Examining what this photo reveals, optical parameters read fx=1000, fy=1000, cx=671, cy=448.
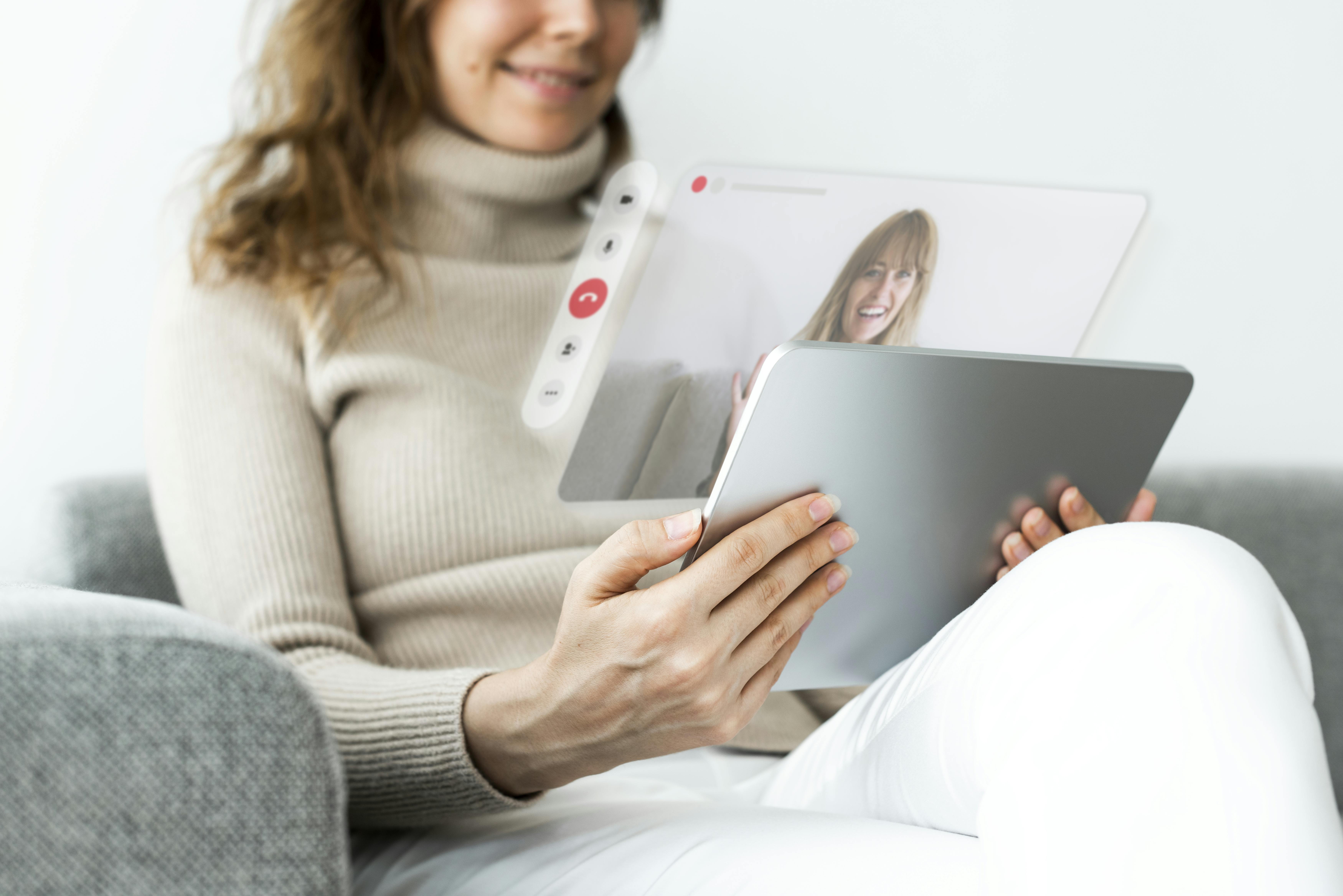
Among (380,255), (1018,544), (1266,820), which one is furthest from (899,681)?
(380,255)

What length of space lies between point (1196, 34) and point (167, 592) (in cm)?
128

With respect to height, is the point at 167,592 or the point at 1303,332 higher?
the point at 1303,332

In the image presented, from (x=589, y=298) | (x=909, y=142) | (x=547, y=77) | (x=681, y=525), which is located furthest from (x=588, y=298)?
(x=909, y=142)

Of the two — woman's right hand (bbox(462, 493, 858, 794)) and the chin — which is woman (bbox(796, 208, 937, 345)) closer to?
woman's right hand (bbox(462, 493, 858, 794))

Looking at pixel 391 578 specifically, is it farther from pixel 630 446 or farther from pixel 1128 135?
pixel 1128 135

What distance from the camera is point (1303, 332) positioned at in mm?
1253

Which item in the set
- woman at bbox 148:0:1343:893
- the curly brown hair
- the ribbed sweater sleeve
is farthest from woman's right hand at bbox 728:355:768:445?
the curly brown hair

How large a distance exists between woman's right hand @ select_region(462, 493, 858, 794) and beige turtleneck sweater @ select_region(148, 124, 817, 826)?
15cm

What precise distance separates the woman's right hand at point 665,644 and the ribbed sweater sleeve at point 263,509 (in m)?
0.08

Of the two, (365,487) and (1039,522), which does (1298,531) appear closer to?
(1039,522)

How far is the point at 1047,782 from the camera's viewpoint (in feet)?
1.28

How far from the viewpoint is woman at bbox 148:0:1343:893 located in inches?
15.5

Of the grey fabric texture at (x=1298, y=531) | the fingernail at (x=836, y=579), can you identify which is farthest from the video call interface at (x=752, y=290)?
the grey fabric texture at (x=1298, y=531)

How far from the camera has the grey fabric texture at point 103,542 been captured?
0.83 meters
